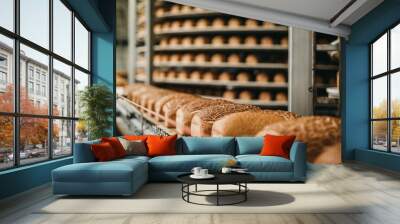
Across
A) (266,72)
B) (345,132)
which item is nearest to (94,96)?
(266,72)

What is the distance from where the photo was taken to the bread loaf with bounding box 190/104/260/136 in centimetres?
824

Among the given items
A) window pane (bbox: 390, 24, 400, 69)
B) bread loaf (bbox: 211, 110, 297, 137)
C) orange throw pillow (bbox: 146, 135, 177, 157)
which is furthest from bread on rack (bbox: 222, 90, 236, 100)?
window pane (bbox: 390, 24, 400, 69)

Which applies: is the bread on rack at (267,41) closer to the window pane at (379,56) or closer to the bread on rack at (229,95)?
the bread on rack at (229,95)

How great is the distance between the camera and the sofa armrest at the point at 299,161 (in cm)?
583

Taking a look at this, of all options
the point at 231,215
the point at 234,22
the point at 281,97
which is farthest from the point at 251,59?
the point at 231,215

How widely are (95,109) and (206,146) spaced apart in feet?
7.82

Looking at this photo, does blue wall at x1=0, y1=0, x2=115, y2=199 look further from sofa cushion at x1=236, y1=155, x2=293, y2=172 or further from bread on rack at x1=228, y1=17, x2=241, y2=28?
sofa cushion at x1=236, y1=155, x2=293, y2=172

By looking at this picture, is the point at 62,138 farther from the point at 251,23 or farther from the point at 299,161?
the point at 251,23

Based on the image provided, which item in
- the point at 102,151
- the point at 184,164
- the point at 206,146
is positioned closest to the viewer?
the point at 102,151

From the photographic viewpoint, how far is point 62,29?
6723mm

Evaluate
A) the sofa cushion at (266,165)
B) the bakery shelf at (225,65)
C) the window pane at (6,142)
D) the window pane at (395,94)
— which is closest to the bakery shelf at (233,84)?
the bakery shelf at (225,65)

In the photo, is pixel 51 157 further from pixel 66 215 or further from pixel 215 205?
pixel 215 205

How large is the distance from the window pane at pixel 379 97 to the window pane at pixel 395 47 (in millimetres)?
472

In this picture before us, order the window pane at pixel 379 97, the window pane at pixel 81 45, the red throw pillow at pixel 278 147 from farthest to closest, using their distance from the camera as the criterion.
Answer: the window pane at pixel 379 97
the window pane at pixel 81 45
the red throw pillow at pixel 278 147
